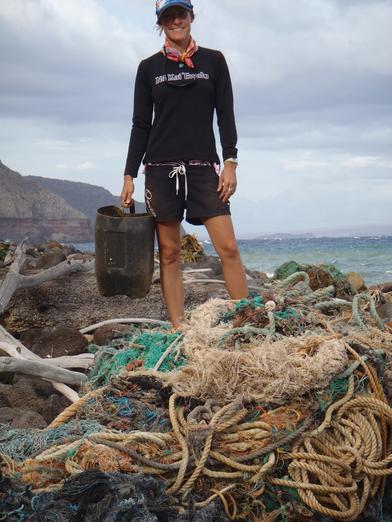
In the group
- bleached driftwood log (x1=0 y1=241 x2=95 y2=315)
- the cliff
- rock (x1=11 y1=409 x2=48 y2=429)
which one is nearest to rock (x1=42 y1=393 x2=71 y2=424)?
rock (x1=11 y1=409 x2=48 y2=429)

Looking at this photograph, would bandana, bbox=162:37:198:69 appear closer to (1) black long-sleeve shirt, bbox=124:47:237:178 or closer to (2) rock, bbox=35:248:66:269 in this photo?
(1) black long-sleeve shirt, bbox=124:47:237:178

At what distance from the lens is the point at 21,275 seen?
7.45 meters

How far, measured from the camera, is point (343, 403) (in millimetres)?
3234

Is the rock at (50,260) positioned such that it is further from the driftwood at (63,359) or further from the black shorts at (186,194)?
the black shorts at (186,194)

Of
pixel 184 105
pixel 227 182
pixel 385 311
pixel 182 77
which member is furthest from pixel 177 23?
pixel 385 311

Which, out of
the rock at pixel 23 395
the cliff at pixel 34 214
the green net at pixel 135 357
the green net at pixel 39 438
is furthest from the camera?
the cliff at pixel 34 214

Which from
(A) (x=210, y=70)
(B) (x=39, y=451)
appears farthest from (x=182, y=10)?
(B) (x=39, y=451)

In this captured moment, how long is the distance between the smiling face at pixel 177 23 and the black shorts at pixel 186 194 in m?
0.87

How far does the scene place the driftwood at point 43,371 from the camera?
5000 millimetres

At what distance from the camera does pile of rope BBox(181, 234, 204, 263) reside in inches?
497

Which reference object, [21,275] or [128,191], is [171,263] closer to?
[128,191]

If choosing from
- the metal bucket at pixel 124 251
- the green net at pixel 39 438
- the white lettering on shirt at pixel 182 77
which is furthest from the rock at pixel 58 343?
the green net at pixel 39 438

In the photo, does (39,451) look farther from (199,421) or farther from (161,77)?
(161,77)

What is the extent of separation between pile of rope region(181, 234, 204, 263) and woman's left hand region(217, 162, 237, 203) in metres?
6.96
